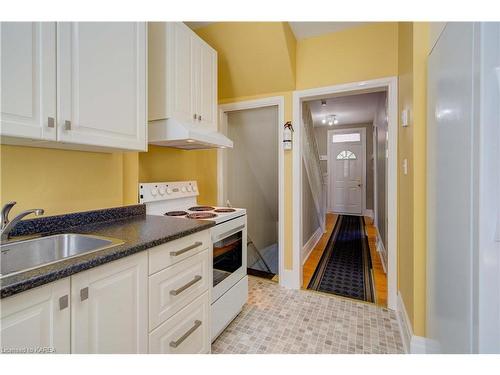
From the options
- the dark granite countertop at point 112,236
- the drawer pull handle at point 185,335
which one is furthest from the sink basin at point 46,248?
the drawer pull handle at point 185,335

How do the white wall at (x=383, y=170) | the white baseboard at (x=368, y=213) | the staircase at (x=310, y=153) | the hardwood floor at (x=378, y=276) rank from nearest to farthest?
the hardwood floor at (x=378, y=276) → the white wall at (x=383, y=170) → the staircase at (x=310, y=153) → the white baseboard at (x=368, y=213)

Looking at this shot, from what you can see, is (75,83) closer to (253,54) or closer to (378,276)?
(253,54)

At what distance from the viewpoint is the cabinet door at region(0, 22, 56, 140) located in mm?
861

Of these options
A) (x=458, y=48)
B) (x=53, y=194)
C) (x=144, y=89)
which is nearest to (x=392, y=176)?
(x=458, y=48)

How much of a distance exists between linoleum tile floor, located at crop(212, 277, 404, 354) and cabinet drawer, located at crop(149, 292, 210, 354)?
312mm

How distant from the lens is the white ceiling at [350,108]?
4055 millimetres

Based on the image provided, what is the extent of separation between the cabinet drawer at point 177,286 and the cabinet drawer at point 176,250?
0.09 feet

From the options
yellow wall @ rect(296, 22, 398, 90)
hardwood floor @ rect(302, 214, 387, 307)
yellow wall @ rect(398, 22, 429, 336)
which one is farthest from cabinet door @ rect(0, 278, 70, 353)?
yellow wall @ rect(296, 22, 398, 90)

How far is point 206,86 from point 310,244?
2.65 metres

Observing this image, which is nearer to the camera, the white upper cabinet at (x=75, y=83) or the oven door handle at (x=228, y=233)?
the white upper cabinet at (x=75, y=83)

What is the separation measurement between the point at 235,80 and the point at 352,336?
8.24ft

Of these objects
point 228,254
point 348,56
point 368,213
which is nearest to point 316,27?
point 348,56

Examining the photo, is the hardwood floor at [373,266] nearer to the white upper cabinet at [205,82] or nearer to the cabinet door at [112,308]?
the cabinet door at [112,308]
